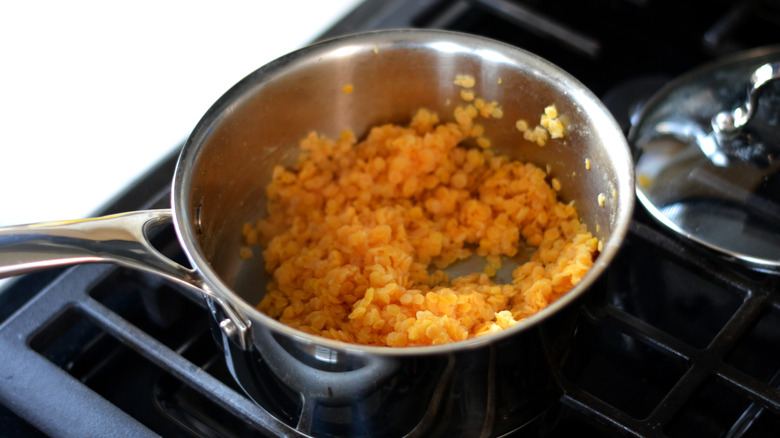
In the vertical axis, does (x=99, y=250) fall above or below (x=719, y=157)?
above

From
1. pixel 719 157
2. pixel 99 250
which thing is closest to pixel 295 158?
pixel 99 250

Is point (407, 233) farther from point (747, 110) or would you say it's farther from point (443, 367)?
point (747, 110)

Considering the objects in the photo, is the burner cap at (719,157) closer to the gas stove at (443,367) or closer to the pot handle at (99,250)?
the gas stove at (443,367)

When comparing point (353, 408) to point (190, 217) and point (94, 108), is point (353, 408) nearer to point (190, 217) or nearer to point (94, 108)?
point (190, 217)

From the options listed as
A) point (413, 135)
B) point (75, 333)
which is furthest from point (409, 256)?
point (75, 333)

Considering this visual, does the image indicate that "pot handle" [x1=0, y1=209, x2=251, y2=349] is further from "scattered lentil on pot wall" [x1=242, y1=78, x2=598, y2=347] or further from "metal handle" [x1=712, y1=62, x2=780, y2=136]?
"metal handle" [x1=712, y1=62, x2=780, y2=136]

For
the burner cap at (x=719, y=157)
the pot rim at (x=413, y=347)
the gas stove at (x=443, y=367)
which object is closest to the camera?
the pot rim at (x=413, y=347)

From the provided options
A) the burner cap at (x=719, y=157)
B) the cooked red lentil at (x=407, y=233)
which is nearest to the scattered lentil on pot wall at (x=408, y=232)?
the cooked red lentil at (x=407, y=233)
